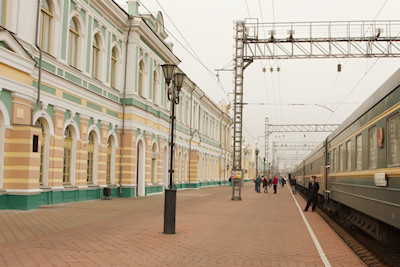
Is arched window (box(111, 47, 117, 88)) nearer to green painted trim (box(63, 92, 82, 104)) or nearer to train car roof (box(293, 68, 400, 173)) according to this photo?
green painted trim (box(63, 92, 82, 104))

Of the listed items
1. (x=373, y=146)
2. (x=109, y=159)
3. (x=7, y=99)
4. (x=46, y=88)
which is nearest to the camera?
(x=373, y=146)

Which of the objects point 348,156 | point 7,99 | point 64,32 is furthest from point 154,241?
point 64,32

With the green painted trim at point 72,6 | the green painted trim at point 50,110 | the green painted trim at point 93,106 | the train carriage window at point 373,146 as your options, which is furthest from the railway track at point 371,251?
the green painted trim at point 72,6

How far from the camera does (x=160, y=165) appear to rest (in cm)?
3169

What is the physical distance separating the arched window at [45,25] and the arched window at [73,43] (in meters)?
1.79

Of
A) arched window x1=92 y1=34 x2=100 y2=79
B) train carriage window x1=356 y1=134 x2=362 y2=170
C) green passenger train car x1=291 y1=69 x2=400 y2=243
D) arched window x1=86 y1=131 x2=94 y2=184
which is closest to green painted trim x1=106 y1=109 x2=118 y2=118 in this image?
arched window x1=86 y1=131 x2=94 y2=184

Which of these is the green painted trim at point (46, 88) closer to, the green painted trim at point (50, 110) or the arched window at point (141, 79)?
the green painted trim at point (50, 110)

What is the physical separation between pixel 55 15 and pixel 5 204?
7652 mm

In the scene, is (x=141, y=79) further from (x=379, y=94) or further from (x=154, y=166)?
(x=379, y=94)

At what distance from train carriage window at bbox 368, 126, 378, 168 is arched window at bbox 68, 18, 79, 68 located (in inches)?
551

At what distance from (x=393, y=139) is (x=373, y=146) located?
1.52m

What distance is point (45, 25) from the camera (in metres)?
17.9

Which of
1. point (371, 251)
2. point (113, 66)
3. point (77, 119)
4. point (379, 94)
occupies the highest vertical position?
point (113, 66)

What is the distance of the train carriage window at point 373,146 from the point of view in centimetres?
903
